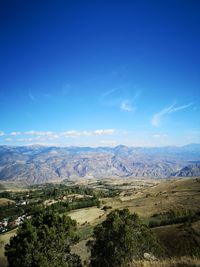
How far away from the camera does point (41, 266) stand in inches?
1459

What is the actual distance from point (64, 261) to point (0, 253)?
2127 inches

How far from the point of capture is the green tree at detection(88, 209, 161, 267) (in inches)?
1355

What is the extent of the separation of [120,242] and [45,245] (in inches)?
444

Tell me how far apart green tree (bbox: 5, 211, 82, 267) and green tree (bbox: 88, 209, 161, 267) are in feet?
13.3

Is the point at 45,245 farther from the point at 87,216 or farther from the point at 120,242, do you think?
the point at 87,216

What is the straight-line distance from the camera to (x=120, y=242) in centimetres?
3547

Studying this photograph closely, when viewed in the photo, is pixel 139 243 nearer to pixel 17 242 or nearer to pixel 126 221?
pixel 126 221

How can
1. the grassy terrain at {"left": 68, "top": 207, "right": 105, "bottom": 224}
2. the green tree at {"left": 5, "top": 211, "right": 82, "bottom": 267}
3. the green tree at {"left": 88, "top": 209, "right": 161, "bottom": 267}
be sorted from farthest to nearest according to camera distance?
the grassy terrain at {"left": 68, "top": 207, "right": 105, "bottom": 224}, the green tree at {"left": 5, "top": 211, "right": 82, "bottom": 267}, the green tree at {"left": 88, "top": 209, "right": 161, "bottom": 267}

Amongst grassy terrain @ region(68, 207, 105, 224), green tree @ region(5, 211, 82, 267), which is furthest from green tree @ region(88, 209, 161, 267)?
grassy terrain @ region(68, 207, 105, 224)

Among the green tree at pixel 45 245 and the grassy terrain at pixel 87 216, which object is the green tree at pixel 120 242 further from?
the grassy terrain at pixel 87 216

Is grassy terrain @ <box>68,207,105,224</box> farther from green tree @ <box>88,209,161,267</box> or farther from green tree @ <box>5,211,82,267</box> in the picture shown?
green tree @ <box>88,209,161,267</box>

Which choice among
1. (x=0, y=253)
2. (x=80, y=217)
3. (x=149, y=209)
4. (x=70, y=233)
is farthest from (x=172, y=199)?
(x=70, y=233)

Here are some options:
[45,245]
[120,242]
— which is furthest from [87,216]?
[120,242]

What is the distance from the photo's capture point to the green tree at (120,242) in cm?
3441
